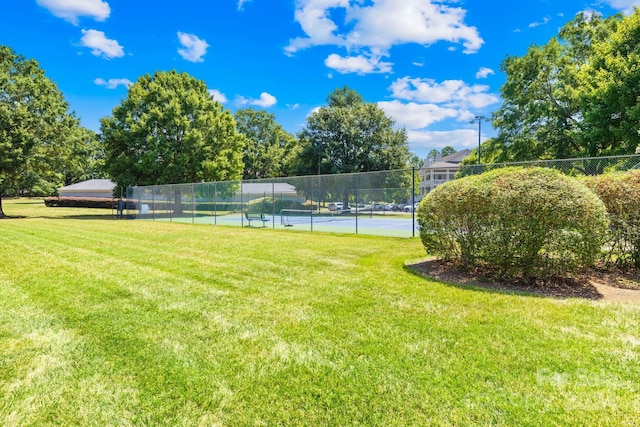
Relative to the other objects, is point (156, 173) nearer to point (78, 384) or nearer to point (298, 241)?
point (298, 241)

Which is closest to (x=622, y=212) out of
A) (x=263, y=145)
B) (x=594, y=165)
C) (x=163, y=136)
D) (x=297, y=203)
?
(x=594, y=165)

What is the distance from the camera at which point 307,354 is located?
10.4ft

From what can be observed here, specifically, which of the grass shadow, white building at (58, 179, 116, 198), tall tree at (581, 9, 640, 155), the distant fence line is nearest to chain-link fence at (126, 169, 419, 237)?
the distant fence line

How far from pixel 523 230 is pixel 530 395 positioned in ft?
10.9

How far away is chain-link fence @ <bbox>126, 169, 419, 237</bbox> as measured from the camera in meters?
15.9

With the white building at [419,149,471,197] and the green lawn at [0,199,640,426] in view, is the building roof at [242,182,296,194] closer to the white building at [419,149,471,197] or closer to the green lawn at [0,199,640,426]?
the white building at [419,149,471,197]

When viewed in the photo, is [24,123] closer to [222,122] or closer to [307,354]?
[222,122]

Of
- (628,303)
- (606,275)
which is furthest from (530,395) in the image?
(606,275)

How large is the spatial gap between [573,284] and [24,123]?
30292 millimetres

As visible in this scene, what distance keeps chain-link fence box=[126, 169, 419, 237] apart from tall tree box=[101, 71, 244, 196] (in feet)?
11.7

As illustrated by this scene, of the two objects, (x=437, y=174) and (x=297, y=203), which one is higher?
(x=437, y=174)

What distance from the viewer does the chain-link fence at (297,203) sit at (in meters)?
15.9

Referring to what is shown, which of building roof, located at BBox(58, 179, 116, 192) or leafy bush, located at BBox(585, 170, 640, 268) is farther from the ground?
building roof, located at BBox(58, 179, 116, 192)

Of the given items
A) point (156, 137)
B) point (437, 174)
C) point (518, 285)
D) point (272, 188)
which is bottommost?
point (518, 285)
